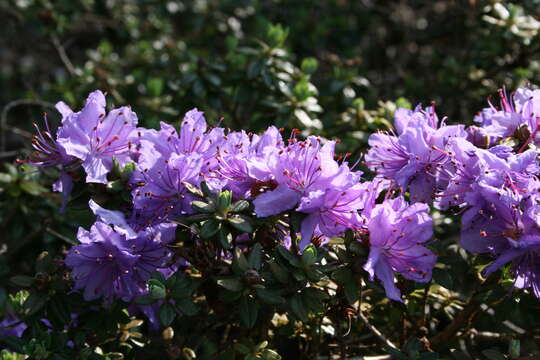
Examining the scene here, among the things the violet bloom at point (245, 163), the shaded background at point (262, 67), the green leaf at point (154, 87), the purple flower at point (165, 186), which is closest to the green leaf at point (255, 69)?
the shaded background at point (262, 67)

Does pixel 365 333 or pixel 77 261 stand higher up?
pixel 77 261

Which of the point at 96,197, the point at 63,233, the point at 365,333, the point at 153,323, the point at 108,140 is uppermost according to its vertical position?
the point at 108,140

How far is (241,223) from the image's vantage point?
5.23 ft

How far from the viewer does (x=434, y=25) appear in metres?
4.15

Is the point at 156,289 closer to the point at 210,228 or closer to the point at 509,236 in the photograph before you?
the point at 210,228

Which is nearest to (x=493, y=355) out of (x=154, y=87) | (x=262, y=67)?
(x=262, y=67)

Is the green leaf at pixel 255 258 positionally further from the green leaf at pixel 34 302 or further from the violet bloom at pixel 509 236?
the green leaf at pixel 34 302

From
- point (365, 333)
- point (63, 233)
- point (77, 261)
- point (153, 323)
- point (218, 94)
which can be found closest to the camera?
point (77, 261)

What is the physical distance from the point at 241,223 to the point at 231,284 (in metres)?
0.17

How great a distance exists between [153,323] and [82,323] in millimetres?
256

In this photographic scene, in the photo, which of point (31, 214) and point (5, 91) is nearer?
point (31, 214)

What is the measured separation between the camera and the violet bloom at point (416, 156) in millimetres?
1815

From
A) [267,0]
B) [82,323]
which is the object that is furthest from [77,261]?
[267,0]

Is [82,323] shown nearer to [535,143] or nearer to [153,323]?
[153,323]
